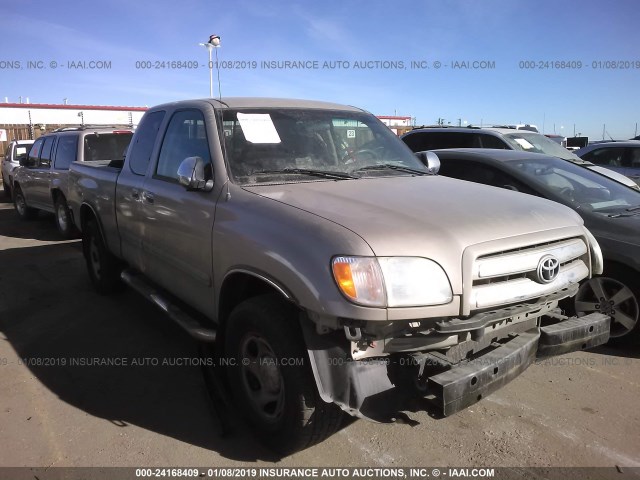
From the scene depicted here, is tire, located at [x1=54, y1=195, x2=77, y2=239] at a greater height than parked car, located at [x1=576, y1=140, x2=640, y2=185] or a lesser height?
lesser

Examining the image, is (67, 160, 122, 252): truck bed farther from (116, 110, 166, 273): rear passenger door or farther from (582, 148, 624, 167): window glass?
(582, 148, 624, 167): window glass

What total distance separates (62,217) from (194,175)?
7470 millimetres

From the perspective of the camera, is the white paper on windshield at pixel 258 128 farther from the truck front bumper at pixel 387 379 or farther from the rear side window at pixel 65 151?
the rear side window at pixel 65 151

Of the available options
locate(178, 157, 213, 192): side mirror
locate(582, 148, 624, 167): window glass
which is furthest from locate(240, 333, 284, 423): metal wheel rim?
locate(582, 148, 624, 167): window glass

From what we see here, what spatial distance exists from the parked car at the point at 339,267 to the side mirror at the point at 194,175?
0.01 m

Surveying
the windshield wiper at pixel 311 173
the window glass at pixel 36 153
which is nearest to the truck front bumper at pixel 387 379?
the windshield wiper at pixel 311 173

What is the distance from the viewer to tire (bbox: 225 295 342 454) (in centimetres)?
256

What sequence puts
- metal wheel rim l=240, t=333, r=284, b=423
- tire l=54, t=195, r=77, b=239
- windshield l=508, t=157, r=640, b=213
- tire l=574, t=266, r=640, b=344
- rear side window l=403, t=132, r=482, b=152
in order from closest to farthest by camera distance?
metal wheel rim l=240, t=333, r=284, b=423 → tire l=574, t=266, r=640, b=344 → windshield l=508, t=157, r=640, b=213 → tire l=54, t=195, r=77, b=239 → rear side window l=403, t=132, r=482, b=152

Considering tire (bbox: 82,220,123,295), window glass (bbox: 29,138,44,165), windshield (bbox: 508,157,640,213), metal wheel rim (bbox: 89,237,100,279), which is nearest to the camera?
windshield (bbox: 508,157,640,213)

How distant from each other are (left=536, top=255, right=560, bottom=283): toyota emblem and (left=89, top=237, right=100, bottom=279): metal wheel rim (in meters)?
4.70

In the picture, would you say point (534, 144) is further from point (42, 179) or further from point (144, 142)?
point (42, 179)

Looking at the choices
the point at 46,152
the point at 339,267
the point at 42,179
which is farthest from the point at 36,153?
the point at 339,267

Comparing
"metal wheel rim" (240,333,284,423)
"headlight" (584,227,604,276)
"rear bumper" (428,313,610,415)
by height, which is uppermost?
"headlight" (584,227,604,276)

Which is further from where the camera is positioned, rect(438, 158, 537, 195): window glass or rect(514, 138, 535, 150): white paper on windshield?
rect(514, 138, 535, 150): white paper on windshield
